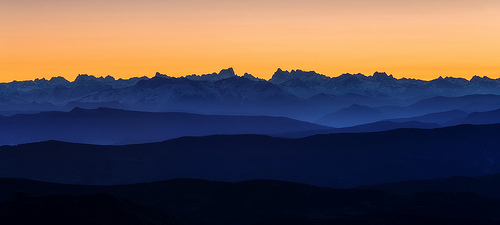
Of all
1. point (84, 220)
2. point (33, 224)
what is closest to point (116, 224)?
point (84, 220)

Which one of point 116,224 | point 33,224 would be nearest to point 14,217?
point 33,224

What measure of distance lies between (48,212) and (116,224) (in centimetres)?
2063

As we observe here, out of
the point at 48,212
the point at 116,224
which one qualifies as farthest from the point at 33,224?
the point at 116,224

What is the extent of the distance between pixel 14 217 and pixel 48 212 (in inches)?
385

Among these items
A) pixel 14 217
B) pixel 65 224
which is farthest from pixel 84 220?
pixel 14 217

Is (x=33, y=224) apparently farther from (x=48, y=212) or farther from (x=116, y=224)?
(x=116, y=224)

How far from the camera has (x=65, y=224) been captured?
190m

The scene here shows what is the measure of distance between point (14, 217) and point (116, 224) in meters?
30.0

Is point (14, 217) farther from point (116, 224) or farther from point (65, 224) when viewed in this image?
point (116, 224)

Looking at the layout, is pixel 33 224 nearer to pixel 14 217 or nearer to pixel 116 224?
pixel 14 217

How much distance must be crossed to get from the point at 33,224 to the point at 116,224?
24.0 meters

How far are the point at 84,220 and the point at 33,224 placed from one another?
47.4 feet

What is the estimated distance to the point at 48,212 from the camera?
198m

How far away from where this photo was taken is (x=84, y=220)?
19600cm
